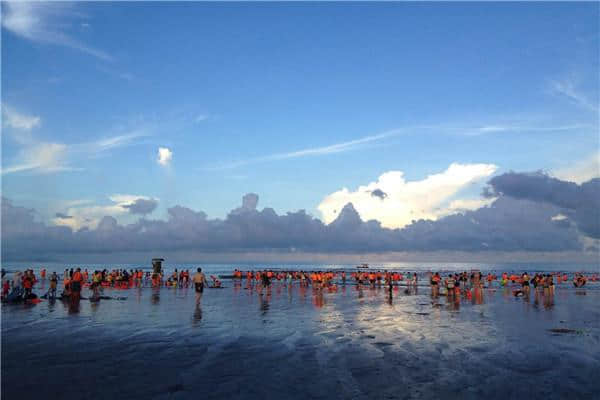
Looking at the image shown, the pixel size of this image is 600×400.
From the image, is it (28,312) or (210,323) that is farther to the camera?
(28,312)

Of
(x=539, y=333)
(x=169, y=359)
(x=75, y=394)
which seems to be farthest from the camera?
(x=539, y=333)

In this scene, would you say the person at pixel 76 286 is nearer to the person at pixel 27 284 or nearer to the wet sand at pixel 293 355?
the person at pixel 27 284

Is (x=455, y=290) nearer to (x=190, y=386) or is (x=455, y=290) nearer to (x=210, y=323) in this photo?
(x=210, y=323)

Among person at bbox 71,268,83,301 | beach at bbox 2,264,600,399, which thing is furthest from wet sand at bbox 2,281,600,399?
person at bbox 71,268,83,301

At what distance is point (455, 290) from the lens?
39156 millimetres

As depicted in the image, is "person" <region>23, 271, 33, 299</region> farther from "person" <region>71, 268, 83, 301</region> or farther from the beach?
the beach

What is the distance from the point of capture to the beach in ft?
36.0

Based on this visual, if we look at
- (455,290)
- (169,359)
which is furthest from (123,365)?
(455,290)

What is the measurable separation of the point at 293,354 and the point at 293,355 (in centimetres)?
15

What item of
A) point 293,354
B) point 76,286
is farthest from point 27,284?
point 293,354

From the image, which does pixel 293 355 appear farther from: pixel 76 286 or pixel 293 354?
pixel 76 286

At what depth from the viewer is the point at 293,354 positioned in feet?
48.5

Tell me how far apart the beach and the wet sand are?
5 centimetres

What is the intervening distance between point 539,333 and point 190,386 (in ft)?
54.9
